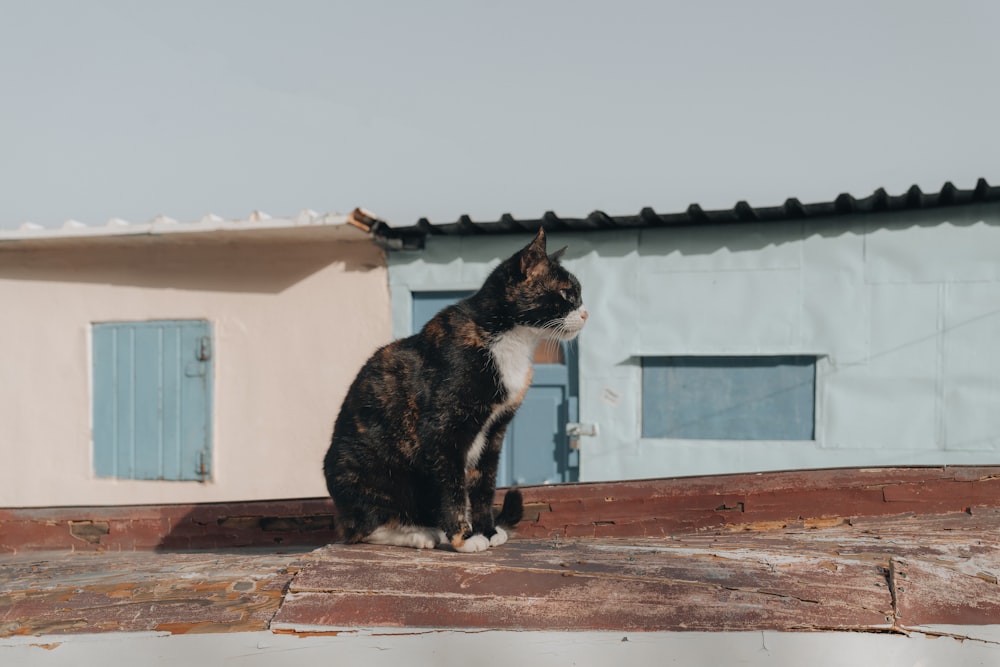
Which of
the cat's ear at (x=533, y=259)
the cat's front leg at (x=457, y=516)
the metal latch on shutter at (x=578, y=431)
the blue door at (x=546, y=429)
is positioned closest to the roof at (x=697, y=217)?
the blue door at (x=546, y=429)

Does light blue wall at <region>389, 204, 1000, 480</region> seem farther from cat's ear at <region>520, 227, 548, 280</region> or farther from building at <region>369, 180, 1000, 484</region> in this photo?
cat's ear at <region>520, 227, 548, 280</region>

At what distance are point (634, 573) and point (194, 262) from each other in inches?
259

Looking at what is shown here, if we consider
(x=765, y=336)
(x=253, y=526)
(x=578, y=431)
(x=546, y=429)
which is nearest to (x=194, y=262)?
(x=546, y=429)

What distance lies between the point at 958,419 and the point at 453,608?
5.44m

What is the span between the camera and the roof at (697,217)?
586cm

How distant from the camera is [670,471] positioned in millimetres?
6617

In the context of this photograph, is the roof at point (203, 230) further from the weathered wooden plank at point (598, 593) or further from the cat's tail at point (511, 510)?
the weathered wooden plank at point (598, 593)

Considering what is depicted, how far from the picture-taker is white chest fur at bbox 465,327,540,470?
2861mm

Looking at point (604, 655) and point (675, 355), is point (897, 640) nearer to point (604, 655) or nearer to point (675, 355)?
point (604, 655)

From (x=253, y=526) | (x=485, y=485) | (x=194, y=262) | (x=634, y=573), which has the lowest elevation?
(x=253, y=526)

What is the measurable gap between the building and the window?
0.01 meters

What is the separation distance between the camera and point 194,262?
304 inches

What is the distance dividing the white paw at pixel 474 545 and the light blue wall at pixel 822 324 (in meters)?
4.10

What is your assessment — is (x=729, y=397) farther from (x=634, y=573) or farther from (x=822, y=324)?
(x=634, y=573)
